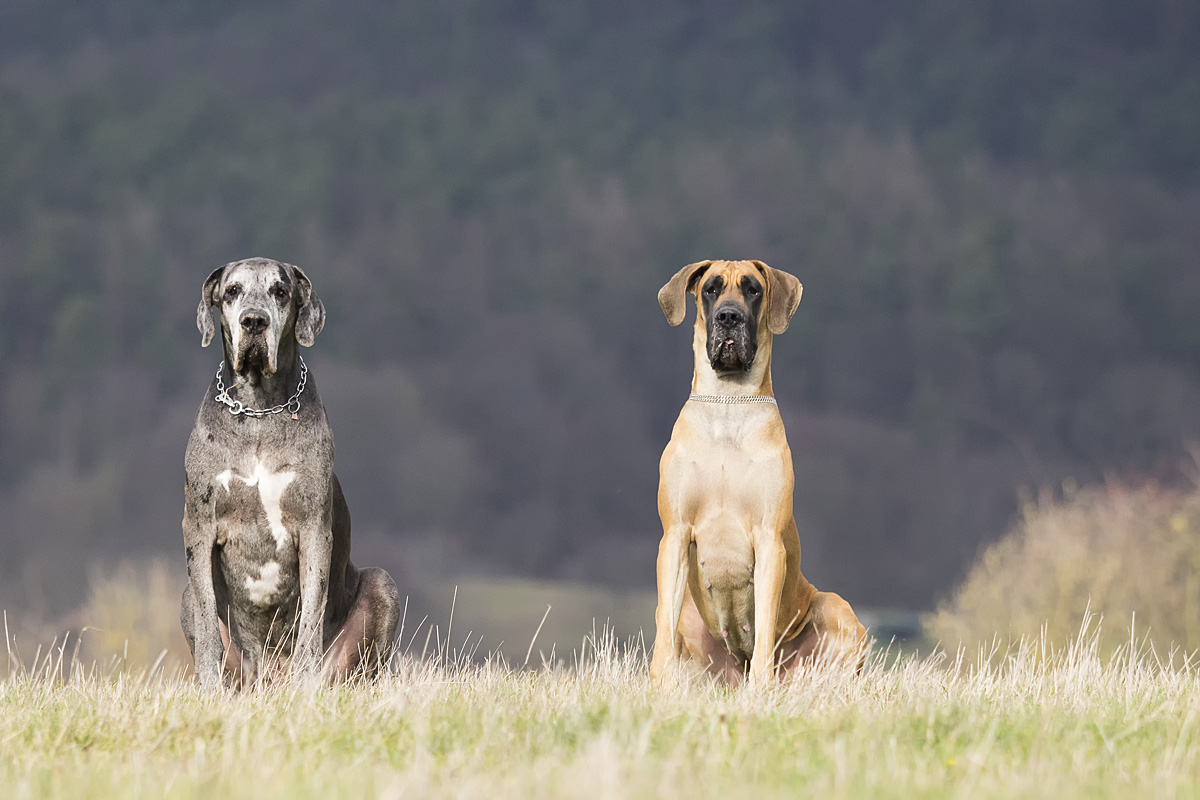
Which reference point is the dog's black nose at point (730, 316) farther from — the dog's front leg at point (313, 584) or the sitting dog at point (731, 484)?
the dog's front leg at point (313, 584)

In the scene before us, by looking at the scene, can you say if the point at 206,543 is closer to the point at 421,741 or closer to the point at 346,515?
the point at 346,515

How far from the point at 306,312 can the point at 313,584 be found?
1.36 meters

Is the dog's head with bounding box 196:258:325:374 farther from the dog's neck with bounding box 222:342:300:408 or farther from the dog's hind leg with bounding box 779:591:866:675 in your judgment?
the dog's hind leg with bounding box 779:591:866:675

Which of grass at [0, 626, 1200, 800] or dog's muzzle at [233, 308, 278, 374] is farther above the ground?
dog's muzzle at [233, 308, 278, 374]

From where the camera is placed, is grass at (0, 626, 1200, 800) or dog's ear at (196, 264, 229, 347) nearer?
grass at (0, 626, 1200, 800)

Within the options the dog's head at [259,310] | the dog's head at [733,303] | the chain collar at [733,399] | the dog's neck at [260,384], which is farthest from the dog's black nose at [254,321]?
the chain collar at [733,399]

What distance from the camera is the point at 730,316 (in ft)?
21.2

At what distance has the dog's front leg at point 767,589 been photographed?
20.6 feet

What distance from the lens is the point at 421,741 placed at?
4.41 metres

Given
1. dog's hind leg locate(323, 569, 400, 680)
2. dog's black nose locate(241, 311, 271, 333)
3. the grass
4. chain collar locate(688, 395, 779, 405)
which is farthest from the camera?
dog's hind leg locate(323, 569, 400, 680)

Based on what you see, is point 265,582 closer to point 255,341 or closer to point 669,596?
point 255,341

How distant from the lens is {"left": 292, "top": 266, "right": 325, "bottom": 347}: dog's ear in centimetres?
655

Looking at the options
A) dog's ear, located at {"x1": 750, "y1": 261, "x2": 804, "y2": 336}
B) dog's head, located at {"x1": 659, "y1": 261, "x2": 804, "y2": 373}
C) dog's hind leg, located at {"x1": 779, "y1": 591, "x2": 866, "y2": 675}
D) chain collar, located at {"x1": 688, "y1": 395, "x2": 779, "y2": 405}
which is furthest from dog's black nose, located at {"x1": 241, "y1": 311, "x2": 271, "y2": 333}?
dog's hind leg, located at {"x1": 779, "y1": 591, "x2": 866, "y2": 675}

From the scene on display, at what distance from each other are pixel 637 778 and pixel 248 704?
6.52 ft
